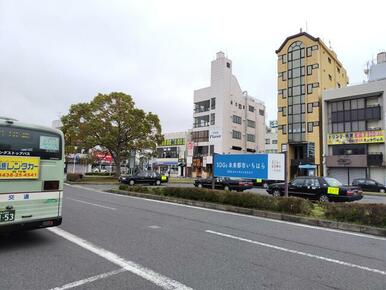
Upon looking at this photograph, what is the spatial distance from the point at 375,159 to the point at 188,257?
40.5 meters

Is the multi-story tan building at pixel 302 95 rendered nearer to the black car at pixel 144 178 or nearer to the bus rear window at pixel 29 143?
the black car at pixel 144 178

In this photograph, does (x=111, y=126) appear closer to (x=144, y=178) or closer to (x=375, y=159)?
(x=144, y=178)

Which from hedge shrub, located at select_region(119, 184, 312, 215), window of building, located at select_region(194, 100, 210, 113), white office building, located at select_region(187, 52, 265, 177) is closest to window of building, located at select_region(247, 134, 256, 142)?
white office building, located at select_region(187, 52, 265, 177)

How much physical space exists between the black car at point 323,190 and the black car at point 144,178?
17.1 metres

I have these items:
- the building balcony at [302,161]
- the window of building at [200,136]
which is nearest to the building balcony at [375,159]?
the building balcony at [302,161]

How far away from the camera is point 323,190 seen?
610 inches

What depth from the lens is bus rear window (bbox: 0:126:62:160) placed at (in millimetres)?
6160

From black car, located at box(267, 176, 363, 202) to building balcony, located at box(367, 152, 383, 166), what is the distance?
26621mm

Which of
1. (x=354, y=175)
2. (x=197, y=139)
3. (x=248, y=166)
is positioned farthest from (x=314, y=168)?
(x=248, y=166)

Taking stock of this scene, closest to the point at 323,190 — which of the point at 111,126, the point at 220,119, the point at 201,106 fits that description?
the point at 111,126

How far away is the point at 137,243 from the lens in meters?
6.71

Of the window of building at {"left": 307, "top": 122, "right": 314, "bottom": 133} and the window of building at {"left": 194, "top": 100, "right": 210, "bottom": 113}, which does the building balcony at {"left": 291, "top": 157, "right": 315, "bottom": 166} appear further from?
the window of building at {"left": 194, "top": 100, "right": 210, "bottom": 113}

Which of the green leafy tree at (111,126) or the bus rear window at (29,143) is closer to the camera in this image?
the bus rear window at (29,143)

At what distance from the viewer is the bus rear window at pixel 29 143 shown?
6.16m
